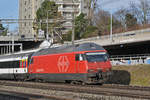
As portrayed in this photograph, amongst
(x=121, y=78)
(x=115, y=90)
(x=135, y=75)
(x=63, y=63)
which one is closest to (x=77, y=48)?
(x=63, y=63)

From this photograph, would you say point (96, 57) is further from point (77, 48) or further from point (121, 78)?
point (121, 78)

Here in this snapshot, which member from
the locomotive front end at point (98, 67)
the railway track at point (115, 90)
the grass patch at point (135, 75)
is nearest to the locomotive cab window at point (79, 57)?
the locomotive front end at point (98, 67)

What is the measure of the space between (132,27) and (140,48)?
1923 cm

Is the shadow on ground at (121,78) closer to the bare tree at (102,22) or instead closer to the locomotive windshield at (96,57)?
the locomotive windshield at (96,57)

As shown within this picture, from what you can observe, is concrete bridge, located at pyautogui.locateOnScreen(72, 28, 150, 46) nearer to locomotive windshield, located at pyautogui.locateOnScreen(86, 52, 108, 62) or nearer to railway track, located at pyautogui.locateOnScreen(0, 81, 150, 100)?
locomotive windshield, located at pyautogui.locateOnScreen(86, 52, 108, 62)

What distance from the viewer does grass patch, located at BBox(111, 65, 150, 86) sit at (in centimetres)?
2588

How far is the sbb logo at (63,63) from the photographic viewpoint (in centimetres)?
2220

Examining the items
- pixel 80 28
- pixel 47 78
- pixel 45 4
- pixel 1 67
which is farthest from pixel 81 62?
pixel 45 4

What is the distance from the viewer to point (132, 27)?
62.3 metres

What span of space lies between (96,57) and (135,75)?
28.0 ft

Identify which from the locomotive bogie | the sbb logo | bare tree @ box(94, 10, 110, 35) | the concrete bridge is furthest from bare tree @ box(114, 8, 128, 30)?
the sbb logo

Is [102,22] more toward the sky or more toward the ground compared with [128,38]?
more toward the sky

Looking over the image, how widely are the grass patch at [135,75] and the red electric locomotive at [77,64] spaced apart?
6455 millimetres

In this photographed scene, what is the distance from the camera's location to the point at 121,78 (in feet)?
92.3
